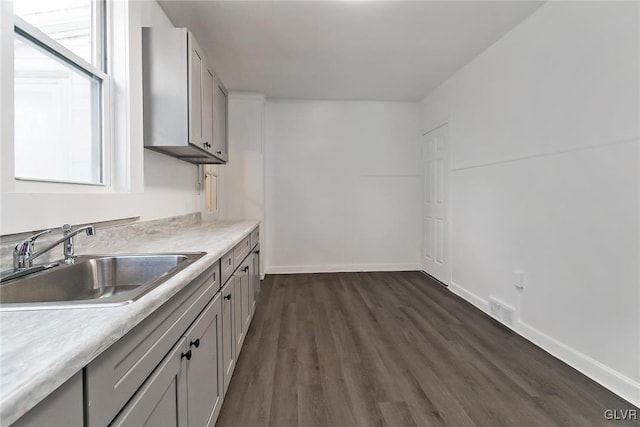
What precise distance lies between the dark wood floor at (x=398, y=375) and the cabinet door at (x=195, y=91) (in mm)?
1596

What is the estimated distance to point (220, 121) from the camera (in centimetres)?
298

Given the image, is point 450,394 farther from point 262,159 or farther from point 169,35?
point 262,159

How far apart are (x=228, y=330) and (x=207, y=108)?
1691 mm

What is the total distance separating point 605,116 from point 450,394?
189cm

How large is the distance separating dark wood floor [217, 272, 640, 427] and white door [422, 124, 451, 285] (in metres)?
1.01

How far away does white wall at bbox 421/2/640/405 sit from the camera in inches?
71.5

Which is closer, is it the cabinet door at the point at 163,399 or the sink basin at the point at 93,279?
the cabinet door at the point at 163,399

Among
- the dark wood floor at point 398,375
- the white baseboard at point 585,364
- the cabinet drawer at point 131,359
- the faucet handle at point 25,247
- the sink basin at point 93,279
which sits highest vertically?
the faucet handle at point 25,247

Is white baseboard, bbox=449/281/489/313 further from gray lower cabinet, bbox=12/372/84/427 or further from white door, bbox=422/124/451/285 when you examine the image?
gray lower cabinet, bbox=12/372/84/427

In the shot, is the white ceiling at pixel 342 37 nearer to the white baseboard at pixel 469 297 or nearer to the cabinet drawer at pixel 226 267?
the cabinet drawer at pixel 226 267

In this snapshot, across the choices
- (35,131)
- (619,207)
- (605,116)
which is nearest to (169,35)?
(35,131)

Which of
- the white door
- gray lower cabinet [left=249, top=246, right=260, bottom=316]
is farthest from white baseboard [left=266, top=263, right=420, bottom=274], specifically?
gray lower cabinet [left=249, top=246, right=260, bottom=316]

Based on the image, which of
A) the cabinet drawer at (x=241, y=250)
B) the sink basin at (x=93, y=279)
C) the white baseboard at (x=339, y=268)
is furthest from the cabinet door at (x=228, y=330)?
the white baseboard at (x=339, y=268)

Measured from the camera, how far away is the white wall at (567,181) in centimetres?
182
